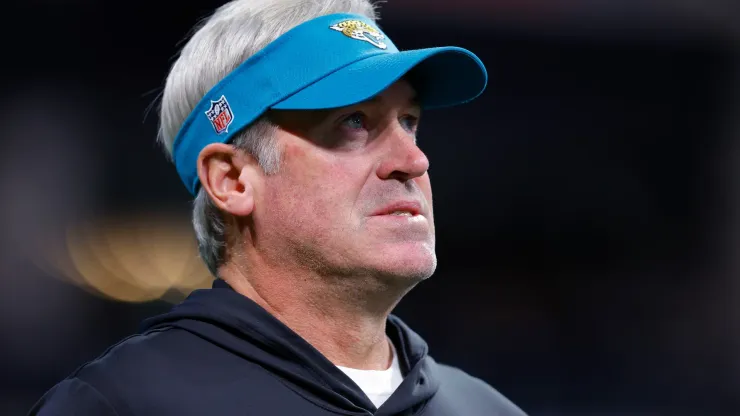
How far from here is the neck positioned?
1.39m

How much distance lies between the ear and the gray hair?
0.07 ft

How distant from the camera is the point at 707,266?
4.24 metres

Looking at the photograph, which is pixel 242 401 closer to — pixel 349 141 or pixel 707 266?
pixel 349 141

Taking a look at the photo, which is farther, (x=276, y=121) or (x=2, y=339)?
(x=2, y=339)

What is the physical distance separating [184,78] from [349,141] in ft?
1.01

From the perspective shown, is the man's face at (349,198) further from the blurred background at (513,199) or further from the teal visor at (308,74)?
the blurred background at (513,199)

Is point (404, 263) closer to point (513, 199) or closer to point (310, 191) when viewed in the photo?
point (310, 191)

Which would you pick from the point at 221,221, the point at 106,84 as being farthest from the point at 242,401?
the point at 106,84

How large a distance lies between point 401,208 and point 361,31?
306mm

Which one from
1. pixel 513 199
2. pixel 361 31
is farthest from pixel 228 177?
pixel 513 199

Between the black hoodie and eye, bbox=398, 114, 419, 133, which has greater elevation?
eye, bbox=398, 114, 419, 133

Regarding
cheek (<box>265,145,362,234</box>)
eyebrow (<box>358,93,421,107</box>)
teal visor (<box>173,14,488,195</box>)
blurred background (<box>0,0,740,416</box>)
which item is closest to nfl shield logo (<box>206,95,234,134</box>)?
teal visor (<box>173,14,488,195</box>)

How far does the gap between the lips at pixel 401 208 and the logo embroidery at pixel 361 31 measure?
10.6 inches

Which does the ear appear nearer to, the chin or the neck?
the neck
